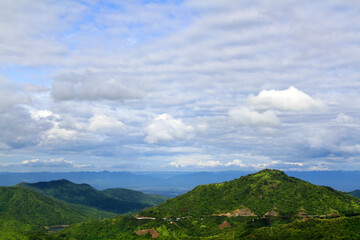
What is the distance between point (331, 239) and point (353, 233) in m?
15.3

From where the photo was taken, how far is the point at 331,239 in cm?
19712

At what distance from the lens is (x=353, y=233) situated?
199 m
